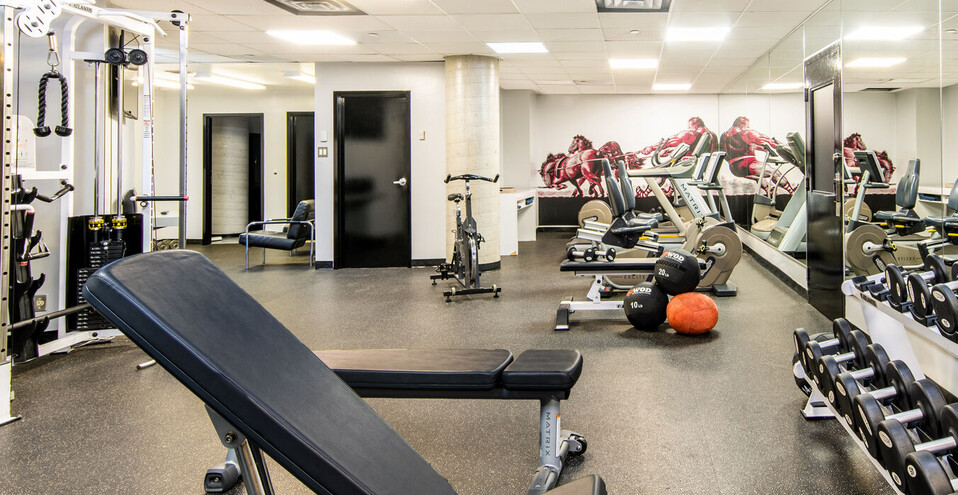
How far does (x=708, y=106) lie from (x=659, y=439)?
34.9 ft

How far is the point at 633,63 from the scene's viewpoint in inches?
346

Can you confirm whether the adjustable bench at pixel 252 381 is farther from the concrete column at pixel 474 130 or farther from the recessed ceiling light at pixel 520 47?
A: the concrete column at pixel 474 130

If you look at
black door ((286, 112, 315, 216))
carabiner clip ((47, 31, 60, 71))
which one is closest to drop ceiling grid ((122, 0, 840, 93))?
carabiner clip ((47, 31, 60, 71))

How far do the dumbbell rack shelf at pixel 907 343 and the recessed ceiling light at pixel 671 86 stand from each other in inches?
332

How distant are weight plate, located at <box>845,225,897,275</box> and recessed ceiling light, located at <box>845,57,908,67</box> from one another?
3.39 feet

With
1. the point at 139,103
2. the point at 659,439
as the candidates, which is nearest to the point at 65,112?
the point at 139,103

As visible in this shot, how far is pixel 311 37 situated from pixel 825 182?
4.74 metres

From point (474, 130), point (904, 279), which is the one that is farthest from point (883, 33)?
point (474, 130)

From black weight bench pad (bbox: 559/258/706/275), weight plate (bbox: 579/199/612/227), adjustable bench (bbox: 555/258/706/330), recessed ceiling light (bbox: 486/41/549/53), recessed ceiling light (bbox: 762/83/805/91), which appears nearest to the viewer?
adjustable bench (bbox: 555/258/706/330)

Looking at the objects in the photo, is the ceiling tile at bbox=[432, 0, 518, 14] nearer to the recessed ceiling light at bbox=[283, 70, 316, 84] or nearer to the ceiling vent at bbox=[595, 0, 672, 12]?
the ceiling vent at bbox=[595, 0, 672, 12]

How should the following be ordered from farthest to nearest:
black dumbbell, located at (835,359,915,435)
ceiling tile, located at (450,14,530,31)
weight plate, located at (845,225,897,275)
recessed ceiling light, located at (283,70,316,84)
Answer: recessed ceiling light, located at (283,70,316,84), ceiling tile, located at (450,14,530,31), weight plate, located at (845,225,897,275), black dumbbell, located at (835,359,915,435)

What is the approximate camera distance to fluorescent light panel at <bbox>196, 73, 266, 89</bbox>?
31.0 feet

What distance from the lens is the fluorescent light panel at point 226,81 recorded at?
31.0ft

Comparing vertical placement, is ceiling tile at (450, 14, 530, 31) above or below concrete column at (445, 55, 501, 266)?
above
